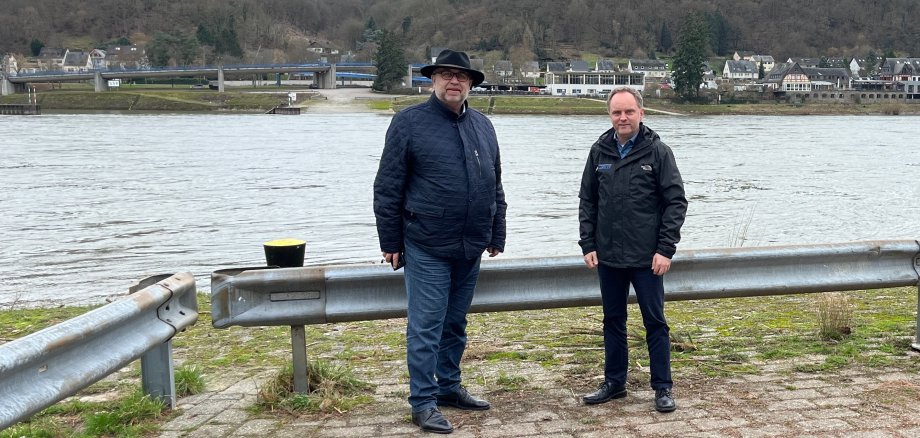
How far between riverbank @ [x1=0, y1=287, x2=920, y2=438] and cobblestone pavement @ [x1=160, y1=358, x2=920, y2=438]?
0.01 metres

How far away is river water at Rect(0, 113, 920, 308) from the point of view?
14.9m

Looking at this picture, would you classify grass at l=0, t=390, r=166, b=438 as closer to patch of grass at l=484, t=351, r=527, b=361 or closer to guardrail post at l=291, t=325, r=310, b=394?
guardrail post at l=291, t=325, r=310, b=394

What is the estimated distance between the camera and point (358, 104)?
369 ft

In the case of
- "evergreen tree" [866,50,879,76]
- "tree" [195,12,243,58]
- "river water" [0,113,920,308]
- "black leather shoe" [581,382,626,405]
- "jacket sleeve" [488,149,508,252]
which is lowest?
"river water" [0,113,920,308]

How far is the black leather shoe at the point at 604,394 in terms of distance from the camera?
4.80 meters

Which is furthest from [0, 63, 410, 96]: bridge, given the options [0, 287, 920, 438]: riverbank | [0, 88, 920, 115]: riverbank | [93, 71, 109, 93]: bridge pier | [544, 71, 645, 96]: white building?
[0, 287, 920, 438]: riverbank

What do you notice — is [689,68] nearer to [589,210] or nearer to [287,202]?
[287,202]

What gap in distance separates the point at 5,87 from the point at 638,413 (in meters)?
143

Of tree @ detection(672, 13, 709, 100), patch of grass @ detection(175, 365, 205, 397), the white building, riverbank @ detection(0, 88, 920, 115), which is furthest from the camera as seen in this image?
the white building

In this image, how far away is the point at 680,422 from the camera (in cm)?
449

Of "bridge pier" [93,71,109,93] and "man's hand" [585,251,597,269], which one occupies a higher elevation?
"bridge pier" [93,71,109,93]

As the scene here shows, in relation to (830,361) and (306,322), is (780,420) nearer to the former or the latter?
(830,361)

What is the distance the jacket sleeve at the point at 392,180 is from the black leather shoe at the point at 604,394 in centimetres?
131

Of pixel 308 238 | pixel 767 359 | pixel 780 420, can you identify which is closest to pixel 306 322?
pixel 780 420
